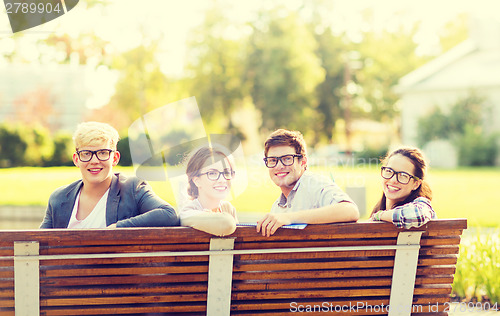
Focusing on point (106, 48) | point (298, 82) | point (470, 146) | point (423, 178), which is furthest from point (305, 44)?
point (423, 178)

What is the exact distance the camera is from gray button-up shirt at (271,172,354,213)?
3.12 m

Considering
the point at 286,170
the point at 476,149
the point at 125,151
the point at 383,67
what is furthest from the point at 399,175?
the point at 383,67

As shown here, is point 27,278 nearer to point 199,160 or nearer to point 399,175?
point 199,160

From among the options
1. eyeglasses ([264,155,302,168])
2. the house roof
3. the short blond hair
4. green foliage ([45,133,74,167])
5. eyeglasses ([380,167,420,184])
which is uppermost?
the house roof

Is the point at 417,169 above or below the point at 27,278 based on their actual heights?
above

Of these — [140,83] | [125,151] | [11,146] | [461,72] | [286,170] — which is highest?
[461,72]

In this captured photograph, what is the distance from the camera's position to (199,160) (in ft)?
10.9

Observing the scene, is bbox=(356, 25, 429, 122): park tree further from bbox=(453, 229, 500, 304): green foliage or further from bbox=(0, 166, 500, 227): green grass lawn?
bbox=(453, 229, 500, 304): green foliage

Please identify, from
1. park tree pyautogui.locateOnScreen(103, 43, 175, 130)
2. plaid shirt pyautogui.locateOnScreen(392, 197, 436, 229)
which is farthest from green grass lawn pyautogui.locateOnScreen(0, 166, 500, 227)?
park tree pyautogui.locateOnScreen(103, 43, 175, 130)

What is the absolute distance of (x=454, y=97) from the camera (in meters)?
36.1

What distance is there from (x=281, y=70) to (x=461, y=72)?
12455 mm

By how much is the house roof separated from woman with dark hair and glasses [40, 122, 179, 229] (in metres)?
35.0

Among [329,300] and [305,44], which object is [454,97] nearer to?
[305,44]

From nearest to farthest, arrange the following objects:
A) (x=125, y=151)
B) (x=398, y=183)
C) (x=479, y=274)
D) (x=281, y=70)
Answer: (x=398, y=183) → (x=479, y=274) → (x=125, y=151) → (x=281, y=70)
